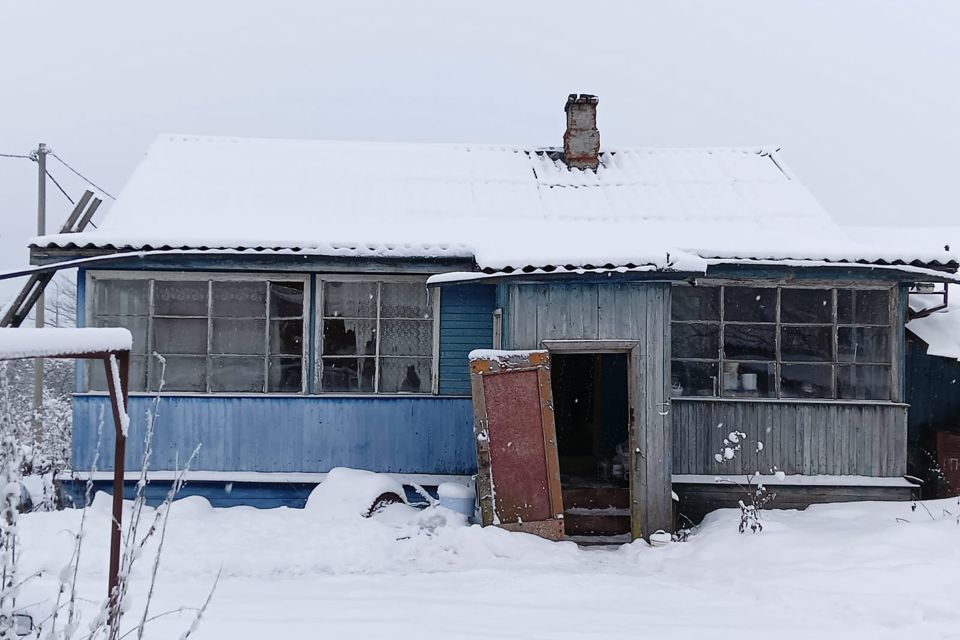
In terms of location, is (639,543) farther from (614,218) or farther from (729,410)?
(614,218)

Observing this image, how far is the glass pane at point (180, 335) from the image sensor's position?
26.0 ft

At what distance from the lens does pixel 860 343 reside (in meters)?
8.13

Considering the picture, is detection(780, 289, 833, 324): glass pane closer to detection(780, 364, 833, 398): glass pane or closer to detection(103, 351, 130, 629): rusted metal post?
detection(780, 364, 833, 398): glass pane

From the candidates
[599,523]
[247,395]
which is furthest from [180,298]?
[599,523]

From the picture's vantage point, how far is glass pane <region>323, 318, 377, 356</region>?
8125mm

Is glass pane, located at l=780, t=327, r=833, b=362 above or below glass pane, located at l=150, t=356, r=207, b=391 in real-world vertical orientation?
above

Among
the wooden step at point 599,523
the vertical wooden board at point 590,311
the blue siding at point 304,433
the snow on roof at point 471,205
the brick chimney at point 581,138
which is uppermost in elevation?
the brick chimney at point 581,138

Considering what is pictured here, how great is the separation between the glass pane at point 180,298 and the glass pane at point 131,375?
63 cm

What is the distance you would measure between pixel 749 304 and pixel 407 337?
4079 millimetres

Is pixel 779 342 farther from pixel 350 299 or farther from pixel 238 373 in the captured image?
pixel 238 373

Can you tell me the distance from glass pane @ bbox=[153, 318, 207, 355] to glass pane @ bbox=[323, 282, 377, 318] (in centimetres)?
144

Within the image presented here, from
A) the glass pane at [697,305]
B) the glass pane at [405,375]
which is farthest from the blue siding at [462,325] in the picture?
the glass pane at [697,305]

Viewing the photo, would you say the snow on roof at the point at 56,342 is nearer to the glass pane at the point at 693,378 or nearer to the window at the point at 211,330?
the window at the point at 211,330

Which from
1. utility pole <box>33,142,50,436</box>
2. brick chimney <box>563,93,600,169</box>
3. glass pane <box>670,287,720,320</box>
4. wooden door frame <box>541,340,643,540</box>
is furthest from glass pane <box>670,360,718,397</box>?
utility pole <box>33,142,50,436</box>
